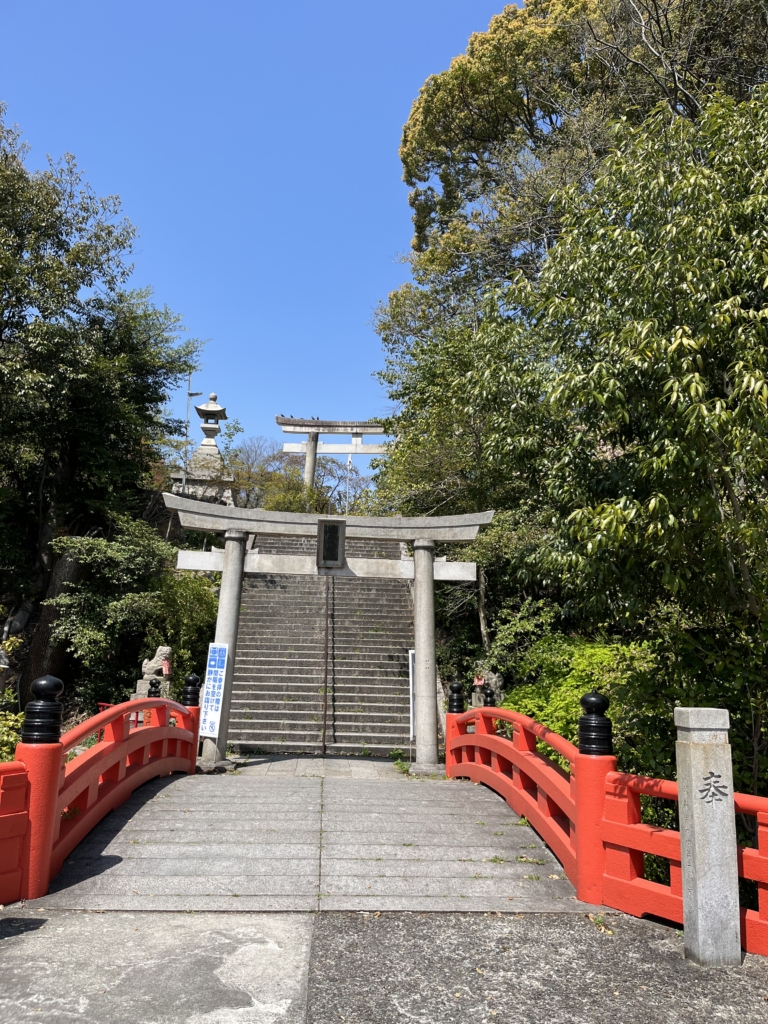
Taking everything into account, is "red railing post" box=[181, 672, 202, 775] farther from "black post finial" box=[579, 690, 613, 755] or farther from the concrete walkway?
"black post finial" box=[579, 690, 613, 755]

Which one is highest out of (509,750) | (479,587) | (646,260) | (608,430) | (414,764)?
(646,260)

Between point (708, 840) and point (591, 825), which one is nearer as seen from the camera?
point (708, 840)

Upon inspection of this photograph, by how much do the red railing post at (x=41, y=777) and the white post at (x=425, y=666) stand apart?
580 cm

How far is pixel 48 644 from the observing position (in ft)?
51.2

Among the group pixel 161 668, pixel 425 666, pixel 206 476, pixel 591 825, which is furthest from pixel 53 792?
pixel 206 476

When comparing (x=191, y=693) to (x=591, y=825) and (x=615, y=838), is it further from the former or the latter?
(x=615, y=838)

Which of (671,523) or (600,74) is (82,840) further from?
(600,74)

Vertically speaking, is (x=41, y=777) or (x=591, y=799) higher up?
(x=41, y=777)

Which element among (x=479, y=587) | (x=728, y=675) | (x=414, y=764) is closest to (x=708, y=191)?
(x=728, y=675)

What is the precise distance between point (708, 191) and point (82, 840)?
6.43 metres

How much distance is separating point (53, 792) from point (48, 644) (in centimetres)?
1263

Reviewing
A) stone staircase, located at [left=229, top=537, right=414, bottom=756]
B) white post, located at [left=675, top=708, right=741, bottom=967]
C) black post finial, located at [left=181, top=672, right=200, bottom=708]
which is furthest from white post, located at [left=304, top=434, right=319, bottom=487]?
Answer: white post, located at [left=675, top=708, right=741, bottom=967]

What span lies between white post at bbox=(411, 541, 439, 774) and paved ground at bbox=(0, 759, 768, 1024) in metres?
3.81

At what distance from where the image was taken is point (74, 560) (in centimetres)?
1555
